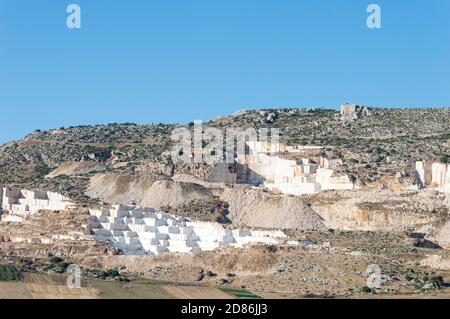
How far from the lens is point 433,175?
334 feet

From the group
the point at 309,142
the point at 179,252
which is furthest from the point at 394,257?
the point at 309,142

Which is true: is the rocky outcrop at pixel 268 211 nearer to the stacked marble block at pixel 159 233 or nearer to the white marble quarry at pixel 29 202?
the stacked marble block at pixel 159 233

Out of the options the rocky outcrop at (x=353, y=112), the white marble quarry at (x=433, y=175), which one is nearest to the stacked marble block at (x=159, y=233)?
the white marble quarry at (x=433, y=175)

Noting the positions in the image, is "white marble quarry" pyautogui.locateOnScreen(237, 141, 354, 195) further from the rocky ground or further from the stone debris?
the stone debris

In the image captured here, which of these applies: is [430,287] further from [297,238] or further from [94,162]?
[94,162]

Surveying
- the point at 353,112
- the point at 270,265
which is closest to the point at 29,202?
the point at 270,265

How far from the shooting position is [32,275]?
232ft

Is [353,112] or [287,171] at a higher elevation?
[353,112]

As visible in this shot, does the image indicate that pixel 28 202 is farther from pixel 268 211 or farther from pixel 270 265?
pixel 270 265

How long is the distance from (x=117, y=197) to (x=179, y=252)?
869 inches

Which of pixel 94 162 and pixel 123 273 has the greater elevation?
pixel 94 162

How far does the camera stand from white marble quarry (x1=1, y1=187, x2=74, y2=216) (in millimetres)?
90625

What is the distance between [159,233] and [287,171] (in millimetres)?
24582

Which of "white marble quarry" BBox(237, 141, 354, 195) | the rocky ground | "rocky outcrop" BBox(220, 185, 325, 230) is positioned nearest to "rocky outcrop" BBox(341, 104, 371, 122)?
"white marble quarry" BBox(237, 141, 354, 195)
